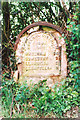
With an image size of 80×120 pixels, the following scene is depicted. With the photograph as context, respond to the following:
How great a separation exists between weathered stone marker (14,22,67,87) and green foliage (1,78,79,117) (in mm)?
170

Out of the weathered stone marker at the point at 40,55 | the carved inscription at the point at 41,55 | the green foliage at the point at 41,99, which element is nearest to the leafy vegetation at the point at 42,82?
the green foliage at the point at 41,99

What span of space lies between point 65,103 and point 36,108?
1.95 feet

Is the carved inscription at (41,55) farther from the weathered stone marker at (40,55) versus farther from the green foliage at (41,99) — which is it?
the green foliage at (41,99)

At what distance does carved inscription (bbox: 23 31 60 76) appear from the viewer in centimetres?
287

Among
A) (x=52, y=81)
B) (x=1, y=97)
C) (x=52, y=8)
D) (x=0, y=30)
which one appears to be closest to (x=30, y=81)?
(x=52, y=81)

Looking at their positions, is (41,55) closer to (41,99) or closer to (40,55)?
(40,55)

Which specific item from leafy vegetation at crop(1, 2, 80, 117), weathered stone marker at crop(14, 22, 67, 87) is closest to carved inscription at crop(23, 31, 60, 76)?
weathered stone marker at crop(14, 22, 67, 87)

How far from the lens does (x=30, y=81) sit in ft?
9.34

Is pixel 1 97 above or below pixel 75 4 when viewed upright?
below

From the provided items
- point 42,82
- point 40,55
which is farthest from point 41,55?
point 42,82

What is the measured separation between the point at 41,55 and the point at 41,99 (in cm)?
92

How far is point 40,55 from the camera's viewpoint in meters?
2.90

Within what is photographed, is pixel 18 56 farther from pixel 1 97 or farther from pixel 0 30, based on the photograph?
pixel 1 97

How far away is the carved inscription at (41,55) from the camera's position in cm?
287
